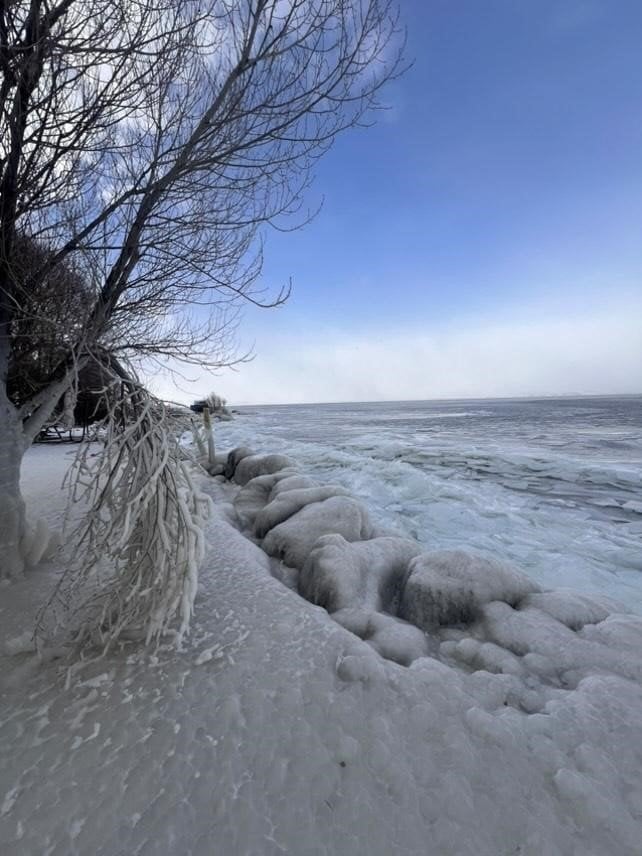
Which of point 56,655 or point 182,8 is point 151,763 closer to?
point 56,655

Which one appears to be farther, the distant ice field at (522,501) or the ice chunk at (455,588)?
the distant ice field at (522,501)

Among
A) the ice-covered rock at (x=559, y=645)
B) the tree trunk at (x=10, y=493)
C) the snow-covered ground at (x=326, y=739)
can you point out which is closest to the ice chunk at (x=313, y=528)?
the snow-covered ground at (x=326, y=739)

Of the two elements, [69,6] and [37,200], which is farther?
[37,200]

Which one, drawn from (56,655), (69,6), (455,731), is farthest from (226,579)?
(69,6)

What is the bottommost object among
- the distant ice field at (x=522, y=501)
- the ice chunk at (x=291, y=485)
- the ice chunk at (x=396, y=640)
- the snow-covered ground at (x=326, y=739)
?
the distant ice field at (x=522, y=501)

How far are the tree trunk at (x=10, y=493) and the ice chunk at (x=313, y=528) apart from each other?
2487 mm

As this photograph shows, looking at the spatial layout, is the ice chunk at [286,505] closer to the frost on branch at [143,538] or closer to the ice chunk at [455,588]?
the ice chunk at [455,588]

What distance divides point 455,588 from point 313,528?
6.25ft

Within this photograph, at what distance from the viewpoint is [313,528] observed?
4797mm

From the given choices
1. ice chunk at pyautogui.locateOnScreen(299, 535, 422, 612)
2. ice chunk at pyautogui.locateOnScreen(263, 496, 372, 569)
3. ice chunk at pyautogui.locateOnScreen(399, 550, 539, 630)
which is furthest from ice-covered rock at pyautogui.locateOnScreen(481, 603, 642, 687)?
ice chunk at pyautogui.locateOnScreen(263, 496, 372, 569)

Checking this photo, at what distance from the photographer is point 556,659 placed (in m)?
2.64

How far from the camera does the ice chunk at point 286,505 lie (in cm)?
554

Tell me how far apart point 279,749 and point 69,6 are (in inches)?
169

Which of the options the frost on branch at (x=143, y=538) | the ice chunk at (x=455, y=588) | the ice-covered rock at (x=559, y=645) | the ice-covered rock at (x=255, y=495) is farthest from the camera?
the ice-covered rock at (x=255, y=495)
